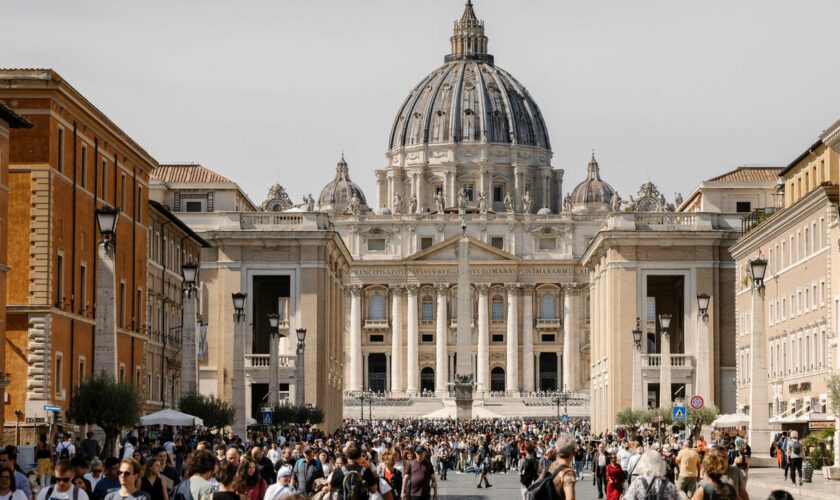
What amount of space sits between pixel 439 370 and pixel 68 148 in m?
125

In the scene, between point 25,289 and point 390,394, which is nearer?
point 25,289

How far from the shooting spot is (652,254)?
95.2 m

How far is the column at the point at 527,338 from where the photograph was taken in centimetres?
17500

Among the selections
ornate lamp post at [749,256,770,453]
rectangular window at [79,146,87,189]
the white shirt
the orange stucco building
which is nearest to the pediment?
the orange stucco building

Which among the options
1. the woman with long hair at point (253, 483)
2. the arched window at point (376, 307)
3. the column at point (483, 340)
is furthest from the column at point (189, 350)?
the arched window at point (376, 307)

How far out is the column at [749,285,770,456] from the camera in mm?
43531

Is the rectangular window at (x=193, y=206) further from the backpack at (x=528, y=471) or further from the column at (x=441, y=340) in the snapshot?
the backpack at (x=528, y=471)

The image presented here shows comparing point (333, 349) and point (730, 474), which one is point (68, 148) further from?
point (333, 349)

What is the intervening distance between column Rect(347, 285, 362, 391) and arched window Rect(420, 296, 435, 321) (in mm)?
Result: 6393

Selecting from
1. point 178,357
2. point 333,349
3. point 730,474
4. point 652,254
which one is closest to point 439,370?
point 333,349

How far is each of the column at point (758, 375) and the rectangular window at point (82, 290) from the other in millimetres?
19940

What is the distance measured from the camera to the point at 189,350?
51.8 m

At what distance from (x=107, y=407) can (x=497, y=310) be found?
138 metres

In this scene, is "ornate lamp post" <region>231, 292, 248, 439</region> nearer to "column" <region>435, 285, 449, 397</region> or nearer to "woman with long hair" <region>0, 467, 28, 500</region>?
"woman with long hair" <region>0, 467, 28, 500</region>
